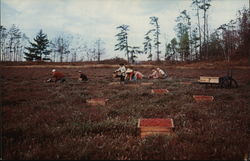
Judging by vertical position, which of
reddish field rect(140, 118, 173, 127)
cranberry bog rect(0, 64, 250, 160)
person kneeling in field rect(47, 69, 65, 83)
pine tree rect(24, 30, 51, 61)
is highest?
pine tree rect(24, 30, 51, 61)

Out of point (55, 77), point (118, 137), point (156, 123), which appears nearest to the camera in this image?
point (118, 137)

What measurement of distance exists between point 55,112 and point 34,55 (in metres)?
70.0

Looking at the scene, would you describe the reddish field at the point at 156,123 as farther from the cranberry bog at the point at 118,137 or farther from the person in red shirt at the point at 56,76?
the person in red shirt at the point at 56,76

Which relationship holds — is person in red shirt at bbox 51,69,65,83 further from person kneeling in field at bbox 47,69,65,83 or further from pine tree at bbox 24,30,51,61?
pine tree at bbox 24,30,51,61

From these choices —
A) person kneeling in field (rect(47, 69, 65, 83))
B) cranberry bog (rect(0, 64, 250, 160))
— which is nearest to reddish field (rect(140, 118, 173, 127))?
cranberry bog (rect(0, 64, 250, 160))

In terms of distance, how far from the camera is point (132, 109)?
718 centimetres

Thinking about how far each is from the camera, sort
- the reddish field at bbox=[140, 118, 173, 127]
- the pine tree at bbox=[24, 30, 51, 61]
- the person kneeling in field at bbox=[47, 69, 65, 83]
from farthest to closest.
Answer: the pine tree at bbox=[24, 30, 51, 61] < the person kneeling in field at bbox=[47, 69, 65, 83] < the reddish field at bbox=[140, 118, 173, 127]

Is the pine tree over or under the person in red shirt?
over

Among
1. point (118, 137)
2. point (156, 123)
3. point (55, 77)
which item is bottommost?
point (118, 137)

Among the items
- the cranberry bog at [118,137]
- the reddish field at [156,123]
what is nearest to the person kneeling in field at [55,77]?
the cranberry bog at [118,137]

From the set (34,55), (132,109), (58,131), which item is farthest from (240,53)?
(34,55)

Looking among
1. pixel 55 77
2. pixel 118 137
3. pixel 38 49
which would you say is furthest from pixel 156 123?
pixel 38 49

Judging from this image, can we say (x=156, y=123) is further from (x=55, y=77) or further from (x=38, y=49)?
(x=38, y=49)

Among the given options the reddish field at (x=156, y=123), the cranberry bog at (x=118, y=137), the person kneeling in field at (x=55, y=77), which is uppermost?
the person kneeling in field at (x=55, y=77)
